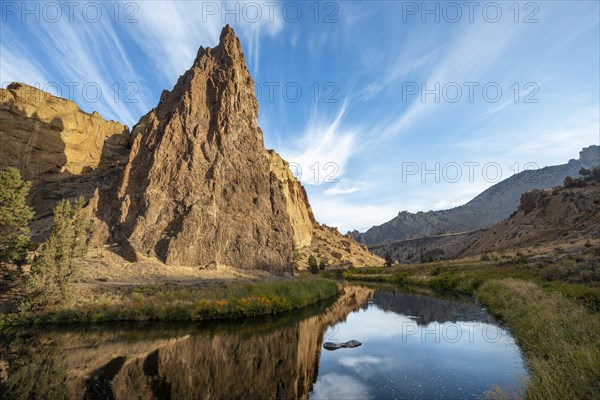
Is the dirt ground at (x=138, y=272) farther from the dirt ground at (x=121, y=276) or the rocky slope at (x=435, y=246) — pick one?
the rocky slope at (x=435, y=246)

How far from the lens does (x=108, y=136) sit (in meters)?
79.1

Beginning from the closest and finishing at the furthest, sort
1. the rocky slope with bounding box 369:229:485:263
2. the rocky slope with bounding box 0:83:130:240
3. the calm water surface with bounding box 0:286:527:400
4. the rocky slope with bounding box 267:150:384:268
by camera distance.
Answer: the calm water surface with bounding box 0:286:527:400 < the rocky slope with bounding box 0:83:130:240 < the rocky slope with bounding box 267:150:384:268 < the rocky slope with bounding box 369:229:485:263

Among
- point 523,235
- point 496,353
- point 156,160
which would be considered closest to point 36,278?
point 156,160

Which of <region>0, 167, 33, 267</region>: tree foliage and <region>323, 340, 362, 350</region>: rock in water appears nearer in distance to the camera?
<region>323, 340, 362, 350</region>: rock in water

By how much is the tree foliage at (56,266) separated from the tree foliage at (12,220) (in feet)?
13.0

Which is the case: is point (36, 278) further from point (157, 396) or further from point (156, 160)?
point (156, 160)

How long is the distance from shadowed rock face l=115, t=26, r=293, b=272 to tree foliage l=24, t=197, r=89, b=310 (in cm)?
1516

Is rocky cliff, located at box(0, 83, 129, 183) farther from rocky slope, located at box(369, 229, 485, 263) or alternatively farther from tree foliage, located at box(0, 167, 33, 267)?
rocky slope, located at box(369, 229, 485, 263)

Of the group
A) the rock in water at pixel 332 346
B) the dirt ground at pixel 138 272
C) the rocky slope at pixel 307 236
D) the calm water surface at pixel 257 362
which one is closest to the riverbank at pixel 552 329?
the calm water surface at pixel 257 362

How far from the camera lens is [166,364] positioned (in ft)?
59.5

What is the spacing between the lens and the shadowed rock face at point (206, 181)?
4856 centimetres

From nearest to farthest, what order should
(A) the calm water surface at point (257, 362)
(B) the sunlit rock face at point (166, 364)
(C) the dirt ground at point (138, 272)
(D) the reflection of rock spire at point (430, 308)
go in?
(B) the sunlit rock face at point (166, 364)
(A) the calm water surface at point (257, 362)
(D) the reflection of rock spire at point (430, 308)
(C) the dirt ground at point (138, 272)

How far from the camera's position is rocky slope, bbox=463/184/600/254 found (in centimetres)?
6931

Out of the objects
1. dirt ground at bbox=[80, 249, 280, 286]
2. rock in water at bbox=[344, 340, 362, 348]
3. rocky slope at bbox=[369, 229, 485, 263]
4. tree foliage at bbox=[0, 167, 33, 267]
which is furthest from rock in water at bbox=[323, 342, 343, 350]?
rocky slope at bbox=[369, 229, 485, 263]
